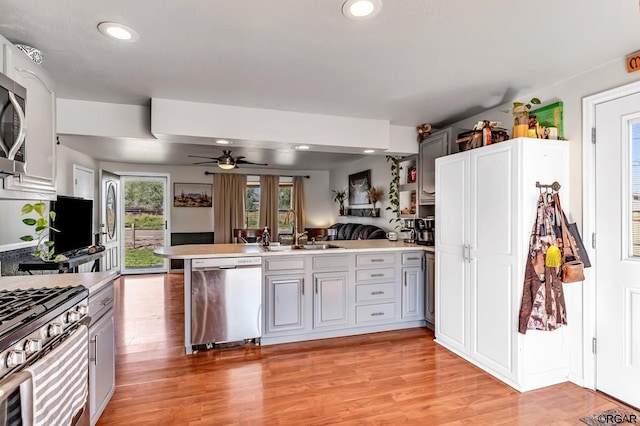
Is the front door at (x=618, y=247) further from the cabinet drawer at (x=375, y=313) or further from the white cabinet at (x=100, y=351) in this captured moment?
the white cabinet at (x=100, y=351)

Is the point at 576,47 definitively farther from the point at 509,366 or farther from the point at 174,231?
the point at 174,231

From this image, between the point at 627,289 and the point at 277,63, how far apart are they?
9.24 ft

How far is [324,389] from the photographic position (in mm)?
2520

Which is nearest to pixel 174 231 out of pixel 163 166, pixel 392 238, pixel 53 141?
pixel 163 166

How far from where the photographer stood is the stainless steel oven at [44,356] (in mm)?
1207

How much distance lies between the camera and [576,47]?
2.14m

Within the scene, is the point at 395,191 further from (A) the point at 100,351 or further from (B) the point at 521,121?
(A) the point at 100,351

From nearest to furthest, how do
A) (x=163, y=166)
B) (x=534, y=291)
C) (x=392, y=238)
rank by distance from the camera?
(x=534, y=291)
(x=392, y=238)
(x=163, y=166)

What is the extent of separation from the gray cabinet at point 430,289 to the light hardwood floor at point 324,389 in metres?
0.30

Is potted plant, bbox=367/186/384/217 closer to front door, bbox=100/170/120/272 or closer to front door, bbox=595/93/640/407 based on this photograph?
front door, bbox=595/93/640/407

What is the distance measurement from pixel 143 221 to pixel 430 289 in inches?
229

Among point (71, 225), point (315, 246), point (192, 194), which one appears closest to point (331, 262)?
point (315, 246)

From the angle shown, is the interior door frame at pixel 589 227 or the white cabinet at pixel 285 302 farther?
the white cabinet at pixel 285 302

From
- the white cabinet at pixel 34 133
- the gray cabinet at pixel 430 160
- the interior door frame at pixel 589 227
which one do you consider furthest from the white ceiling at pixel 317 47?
the gray cabinet at pixel 430 160
